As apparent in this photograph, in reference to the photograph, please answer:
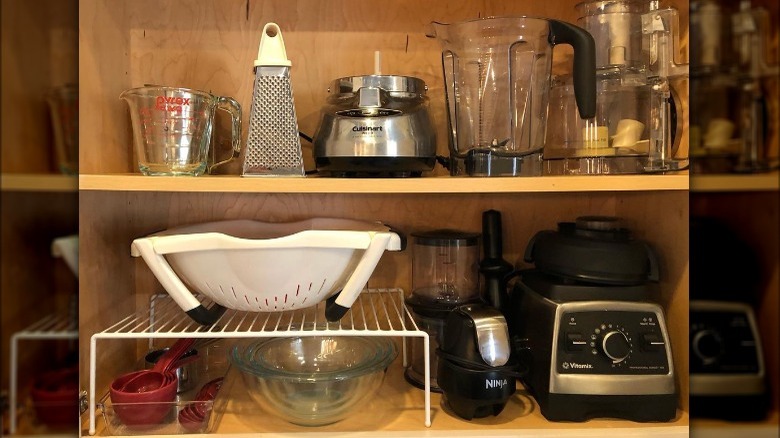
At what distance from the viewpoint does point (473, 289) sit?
126 cm

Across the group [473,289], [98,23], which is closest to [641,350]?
[473,289]

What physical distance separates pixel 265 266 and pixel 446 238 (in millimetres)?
394

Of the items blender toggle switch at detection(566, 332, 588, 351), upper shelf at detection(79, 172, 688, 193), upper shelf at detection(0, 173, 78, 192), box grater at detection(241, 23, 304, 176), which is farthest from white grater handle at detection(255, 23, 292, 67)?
blender toggle switch at detection(566, 332, 588, 351)

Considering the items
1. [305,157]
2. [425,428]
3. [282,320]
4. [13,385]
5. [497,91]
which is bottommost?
[425,428]

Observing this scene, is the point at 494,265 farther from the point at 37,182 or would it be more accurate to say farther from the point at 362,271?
the point at 37,182

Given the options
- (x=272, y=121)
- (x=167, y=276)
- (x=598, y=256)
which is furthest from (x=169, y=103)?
(x=598, y=256)

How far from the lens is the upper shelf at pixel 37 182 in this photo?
0.38 metres

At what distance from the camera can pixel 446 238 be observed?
3.93 feet

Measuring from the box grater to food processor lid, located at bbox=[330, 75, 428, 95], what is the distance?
96 millimetres

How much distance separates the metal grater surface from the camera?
103cm

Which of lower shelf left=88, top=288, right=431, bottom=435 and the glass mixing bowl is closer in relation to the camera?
the glass mixing bowl

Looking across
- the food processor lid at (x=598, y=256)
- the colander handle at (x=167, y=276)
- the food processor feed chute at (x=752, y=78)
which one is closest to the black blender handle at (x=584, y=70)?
the food processor lid at (x=598, y=256)

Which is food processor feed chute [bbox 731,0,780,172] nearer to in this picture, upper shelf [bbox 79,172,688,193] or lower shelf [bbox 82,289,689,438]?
upper shelf [bbox 79,172,688,193]

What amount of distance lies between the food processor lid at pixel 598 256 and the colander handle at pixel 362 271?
31cm
